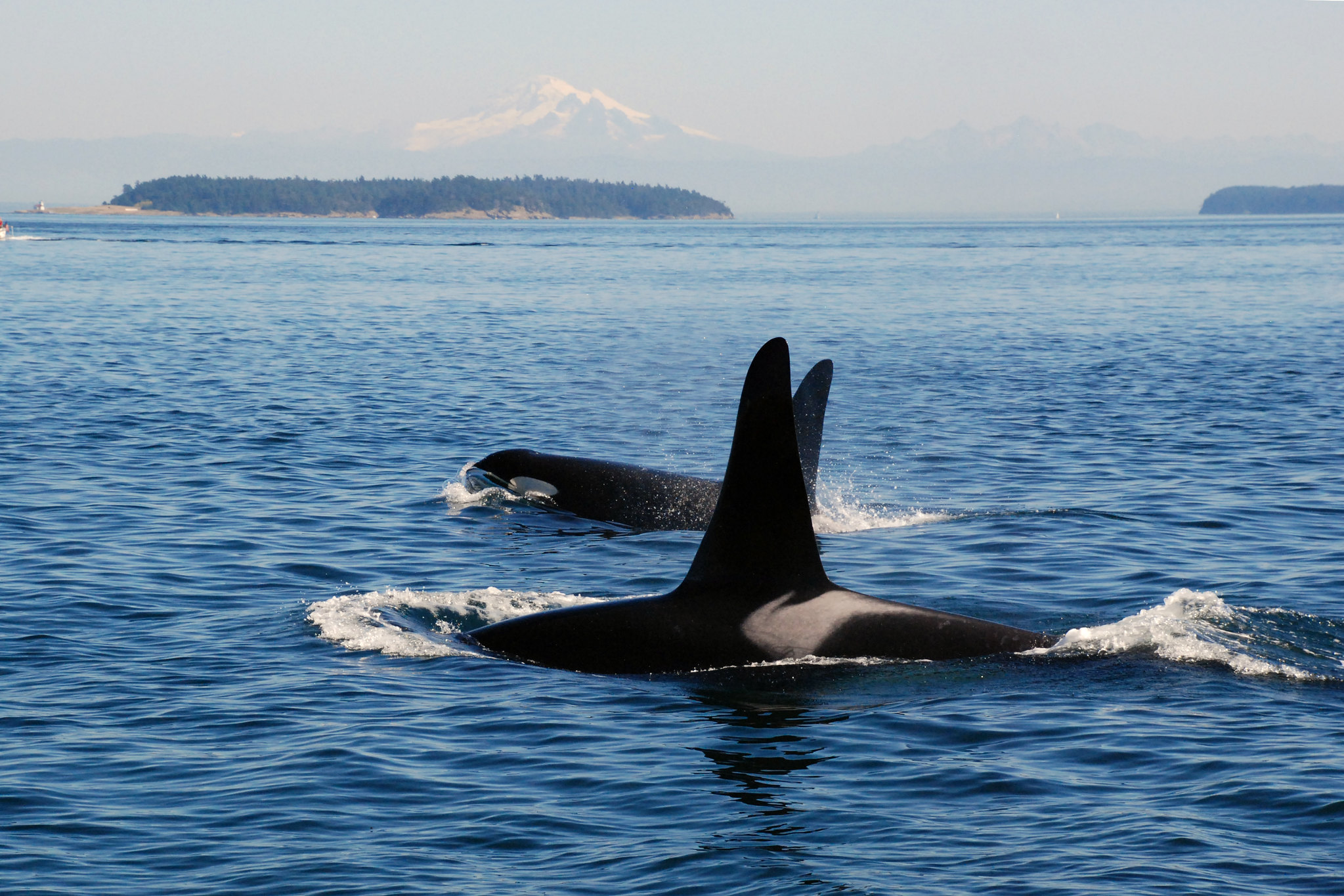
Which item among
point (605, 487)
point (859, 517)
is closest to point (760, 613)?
point (859, 517)

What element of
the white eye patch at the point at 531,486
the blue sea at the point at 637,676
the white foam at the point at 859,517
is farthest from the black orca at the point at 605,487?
the blue sea at the point at 637,676

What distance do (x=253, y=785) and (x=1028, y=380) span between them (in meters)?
28.4

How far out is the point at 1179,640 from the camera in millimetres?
10953

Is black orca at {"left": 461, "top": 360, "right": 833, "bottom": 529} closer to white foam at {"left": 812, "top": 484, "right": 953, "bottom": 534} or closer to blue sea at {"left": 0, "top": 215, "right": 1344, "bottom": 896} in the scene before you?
white foam at {"left": 812, "top": 484, "right": 953, "bottom": 534}

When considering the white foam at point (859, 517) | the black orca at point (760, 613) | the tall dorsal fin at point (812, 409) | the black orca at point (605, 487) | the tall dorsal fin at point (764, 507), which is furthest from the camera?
the black orca at point (605, 487)

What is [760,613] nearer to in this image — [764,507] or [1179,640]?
[764,507]

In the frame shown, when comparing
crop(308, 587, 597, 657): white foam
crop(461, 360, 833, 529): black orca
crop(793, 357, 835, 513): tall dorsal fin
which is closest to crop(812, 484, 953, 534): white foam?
crop(461, 360, 833, 529): black orca

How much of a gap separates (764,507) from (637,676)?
1.70 meters

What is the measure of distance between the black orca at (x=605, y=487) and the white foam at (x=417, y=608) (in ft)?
13.1

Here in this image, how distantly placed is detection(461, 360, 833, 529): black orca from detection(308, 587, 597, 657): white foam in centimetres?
399

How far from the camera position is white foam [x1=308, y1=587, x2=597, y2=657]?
37.9 feet

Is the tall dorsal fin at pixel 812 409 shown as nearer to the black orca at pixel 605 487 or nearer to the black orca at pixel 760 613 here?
the black orca at pixel 605 487

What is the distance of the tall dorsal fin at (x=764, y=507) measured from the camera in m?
9.44

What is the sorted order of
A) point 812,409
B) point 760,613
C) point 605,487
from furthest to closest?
point 605,487
point 812,409
point 760,613
